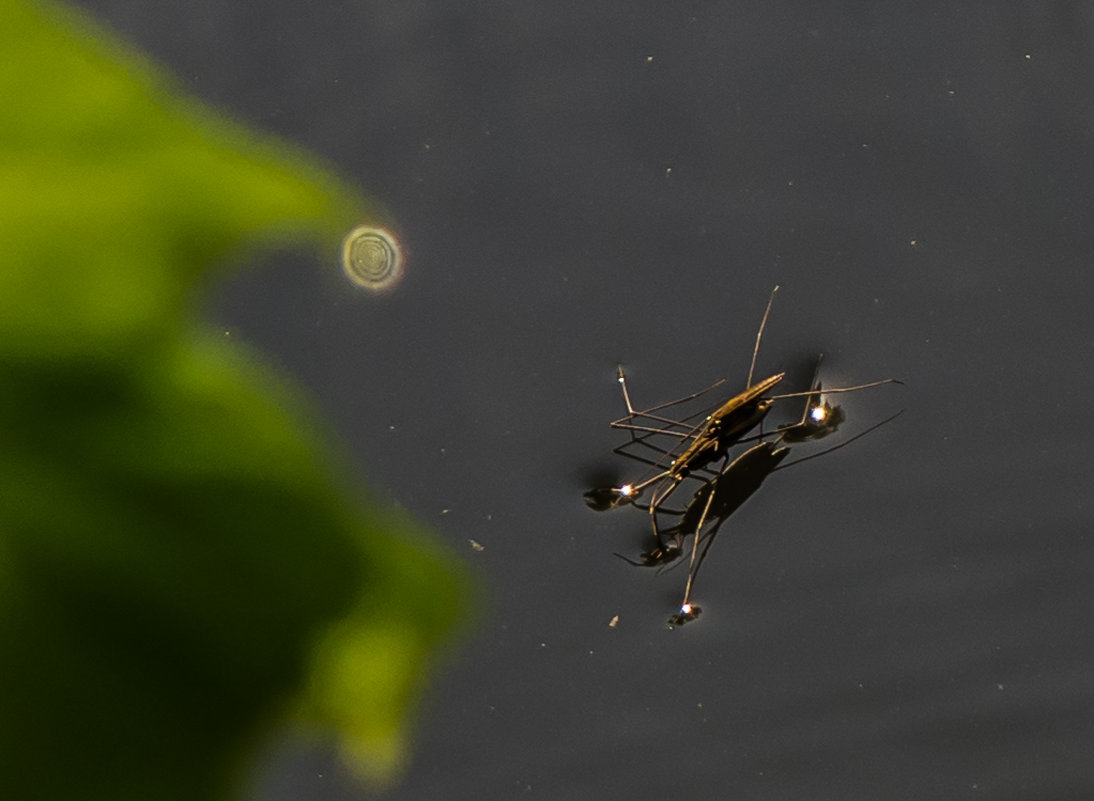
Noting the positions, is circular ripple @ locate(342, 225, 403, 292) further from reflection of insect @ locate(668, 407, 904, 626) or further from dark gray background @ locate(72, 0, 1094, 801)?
reflection of insect @ locate(668, 407, 904, 626)

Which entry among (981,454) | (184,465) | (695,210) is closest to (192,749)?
(184,465)

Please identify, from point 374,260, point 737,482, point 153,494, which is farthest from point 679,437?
point 153,494

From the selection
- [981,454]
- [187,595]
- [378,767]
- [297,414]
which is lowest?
[378,767]

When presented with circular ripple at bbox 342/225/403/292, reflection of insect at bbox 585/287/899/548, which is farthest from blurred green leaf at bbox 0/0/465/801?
reflection of insect at bbox 585/287/899/548

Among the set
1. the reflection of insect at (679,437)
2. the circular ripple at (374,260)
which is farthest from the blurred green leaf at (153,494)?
the reflection of insect at (679,437)

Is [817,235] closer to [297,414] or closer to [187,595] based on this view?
[297,414]

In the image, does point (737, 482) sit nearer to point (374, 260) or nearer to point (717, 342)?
point (717, 342)
